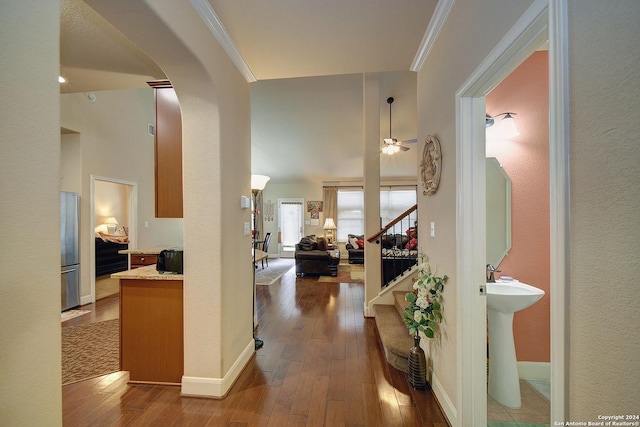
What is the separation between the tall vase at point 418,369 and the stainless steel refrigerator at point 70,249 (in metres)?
4.75

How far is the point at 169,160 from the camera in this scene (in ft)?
6.97

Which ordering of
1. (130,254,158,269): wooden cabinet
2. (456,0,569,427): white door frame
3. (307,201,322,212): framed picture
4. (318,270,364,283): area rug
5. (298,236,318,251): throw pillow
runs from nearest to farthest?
(456,0,569,427): white door frame < (130,254,158,269): wooden cabinet < (318,270,364,283): area rug < (298,236,318,251): throw pillow < (307,201,322,212): framed picture

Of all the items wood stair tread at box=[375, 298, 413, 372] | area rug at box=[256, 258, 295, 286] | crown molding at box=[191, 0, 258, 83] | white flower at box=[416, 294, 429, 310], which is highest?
crown molding at box=[191, 0, 258, 83]

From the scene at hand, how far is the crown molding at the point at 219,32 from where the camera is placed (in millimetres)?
1584

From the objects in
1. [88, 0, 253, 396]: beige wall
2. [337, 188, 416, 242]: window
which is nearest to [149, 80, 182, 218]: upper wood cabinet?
[88, 0, 253, 396]: beige wall

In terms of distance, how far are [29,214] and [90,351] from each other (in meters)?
2.79

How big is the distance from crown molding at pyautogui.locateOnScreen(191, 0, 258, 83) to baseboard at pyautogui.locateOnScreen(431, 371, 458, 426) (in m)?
2.97

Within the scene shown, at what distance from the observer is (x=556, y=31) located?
30.1 inches

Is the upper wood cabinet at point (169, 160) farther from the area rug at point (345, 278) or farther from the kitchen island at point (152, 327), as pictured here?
the area rug at point (345, 278)

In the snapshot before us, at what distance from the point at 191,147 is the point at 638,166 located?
2.17m

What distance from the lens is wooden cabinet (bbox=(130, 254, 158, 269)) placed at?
3.24 m

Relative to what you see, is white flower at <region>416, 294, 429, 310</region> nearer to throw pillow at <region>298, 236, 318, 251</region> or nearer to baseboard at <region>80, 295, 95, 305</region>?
throw pillow at <region>298, 236, 318, 251</region>

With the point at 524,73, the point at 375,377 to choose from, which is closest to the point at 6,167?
the point at 375,377

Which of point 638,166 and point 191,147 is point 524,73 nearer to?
point 638,166
